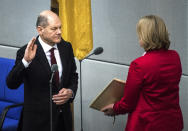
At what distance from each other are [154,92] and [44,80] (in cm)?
85

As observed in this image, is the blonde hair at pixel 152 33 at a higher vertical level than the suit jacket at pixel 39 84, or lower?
higher

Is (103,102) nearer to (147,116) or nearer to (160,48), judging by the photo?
(147,116)

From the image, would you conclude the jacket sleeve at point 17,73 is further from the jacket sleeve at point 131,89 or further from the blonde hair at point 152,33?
the blonde hair at point 152,33

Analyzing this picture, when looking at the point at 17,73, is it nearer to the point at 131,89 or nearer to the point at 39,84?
the point at 39,84

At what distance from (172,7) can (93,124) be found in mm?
1638

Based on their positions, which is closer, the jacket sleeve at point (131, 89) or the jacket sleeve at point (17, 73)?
the jacket sleeve at point (131, 89)

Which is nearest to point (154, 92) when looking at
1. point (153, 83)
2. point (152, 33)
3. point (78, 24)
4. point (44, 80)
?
point (153, 83)

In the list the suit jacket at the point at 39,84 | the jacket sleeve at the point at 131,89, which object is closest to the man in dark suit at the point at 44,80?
the suit jacket at the point at 39,84

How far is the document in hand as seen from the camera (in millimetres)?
2635

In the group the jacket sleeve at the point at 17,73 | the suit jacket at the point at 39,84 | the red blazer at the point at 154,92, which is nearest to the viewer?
the red blazer at the point at 154,92

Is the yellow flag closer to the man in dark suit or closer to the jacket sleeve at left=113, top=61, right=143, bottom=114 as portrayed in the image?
the man in dark suit

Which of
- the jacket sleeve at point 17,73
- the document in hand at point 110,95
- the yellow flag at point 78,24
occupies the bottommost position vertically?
the document in hand at point 110,95

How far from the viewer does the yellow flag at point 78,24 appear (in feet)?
11.0

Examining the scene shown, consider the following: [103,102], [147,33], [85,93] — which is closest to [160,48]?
[147,33]
